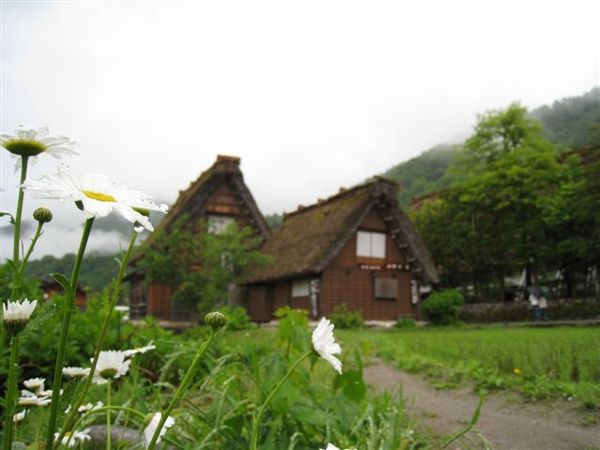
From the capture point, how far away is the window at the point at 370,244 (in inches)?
777

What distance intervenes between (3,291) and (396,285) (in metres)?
18.1

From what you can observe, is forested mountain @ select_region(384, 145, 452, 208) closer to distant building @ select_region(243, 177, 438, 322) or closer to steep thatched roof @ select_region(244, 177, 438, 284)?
steep thatched roof @ select_region(244, 177, 438, 284)

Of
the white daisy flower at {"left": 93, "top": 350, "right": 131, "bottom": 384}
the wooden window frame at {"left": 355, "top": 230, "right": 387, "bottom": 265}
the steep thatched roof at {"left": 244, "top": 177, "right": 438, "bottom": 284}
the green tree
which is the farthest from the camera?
the green tree

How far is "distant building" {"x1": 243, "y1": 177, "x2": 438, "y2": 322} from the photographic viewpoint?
60.2ft

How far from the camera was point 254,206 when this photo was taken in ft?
62.8

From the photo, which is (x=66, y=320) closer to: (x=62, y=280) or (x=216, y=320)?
(x=62, y=280)

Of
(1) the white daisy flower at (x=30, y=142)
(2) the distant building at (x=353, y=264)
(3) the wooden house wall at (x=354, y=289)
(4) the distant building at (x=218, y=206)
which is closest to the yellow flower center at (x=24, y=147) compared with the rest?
(1) the white daisy flower at (x=30, y=142)

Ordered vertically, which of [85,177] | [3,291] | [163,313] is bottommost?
[163,313]

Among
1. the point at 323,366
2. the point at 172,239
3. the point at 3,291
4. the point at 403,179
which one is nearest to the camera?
the point at 3,291

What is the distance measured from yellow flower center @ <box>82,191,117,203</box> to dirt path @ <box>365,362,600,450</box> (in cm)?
168

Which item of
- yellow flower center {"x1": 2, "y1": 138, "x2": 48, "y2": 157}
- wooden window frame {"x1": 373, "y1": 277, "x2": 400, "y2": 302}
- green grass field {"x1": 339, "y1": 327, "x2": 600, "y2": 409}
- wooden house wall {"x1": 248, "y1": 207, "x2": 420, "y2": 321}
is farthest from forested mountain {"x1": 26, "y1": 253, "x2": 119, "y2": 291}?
wooden window frame {"x1": 373, "y1": 277, "x2": 400, "y2": 302}

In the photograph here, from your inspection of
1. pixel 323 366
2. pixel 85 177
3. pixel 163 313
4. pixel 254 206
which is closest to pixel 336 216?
pixel 254 206

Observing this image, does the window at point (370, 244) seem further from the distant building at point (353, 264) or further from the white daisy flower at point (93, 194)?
the white daisy flower at point (93, 194)

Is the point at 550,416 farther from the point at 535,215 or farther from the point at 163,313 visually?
the point at 535,215
